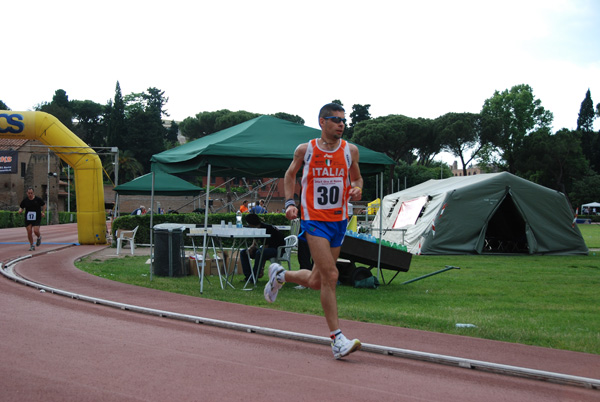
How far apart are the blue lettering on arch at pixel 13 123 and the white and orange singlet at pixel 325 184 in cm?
1986

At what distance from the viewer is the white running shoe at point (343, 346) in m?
5.05

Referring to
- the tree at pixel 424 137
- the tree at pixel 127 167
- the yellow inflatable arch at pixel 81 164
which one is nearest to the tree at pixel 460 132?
the tree at pixel 424 137

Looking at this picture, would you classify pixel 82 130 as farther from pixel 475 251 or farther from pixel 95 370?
pixel 95 370

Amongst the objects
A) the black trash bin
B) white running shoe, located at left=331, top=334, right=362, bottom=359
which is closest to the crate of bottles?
the black trash bin

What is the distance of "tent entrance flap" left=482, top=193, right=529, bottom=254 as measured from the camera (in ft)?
74.9

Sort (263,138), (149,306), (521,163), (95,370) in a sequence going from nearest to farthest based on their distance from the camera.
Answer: (95,370), (149,306), (263,138), (521,163)

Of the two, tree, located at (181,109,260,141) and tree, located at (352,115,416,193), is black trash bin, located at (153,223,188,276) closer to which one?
tree, located at (352,115,416,193)

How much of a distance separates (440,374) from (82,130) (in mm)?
111533

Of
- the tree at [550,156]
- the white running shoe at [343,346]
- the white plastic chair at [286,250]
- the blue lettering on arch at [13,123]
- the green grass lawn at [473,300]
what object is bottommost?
the green grass lawn at [473,300]

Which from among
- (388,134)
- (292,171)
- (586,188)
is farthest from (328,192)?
(586,188)

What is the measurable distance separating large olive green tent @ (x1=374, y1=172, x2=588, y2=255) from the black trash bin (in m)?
9.44

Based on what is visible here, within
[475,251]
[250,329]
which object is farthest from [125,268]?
[475,251]

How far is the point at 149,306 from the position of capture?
26.9ft

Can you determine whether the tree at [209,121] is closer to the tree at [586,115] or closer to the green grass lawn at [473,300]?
the tree at [586,115]
